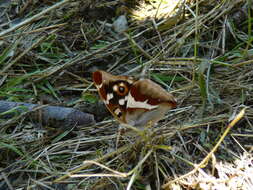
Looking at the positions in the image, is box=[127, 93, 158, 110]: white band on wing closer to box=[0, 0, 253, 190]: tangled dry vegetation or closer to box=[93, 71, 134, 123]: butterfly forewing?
box=[93, 71, 134, 123]: butterfly forewing

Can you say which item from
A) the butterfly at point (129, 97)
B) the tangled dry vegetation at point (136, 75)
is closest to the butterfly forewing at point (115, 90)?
the butterfly at point (129, 97)

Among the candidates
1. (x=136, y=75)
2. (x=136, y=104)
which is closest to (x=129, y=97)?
(x=136, y=104)

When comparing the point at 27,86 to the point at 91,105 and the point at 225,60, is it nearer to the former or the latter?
the point at 91,105

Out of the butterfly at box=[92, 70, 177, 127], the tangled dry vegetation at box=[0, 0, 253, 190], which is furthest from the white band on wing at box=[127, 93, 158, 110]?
the tangled dry vegetation at box=[0, 0, 253, 190]

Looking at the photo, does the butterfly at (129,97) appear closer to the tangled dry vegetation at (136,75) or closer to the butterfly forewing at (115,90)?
the butterfly forewing at (115,90)

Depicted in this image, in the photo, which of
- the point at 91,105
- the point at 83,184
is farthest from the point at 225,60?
the point at 83,184

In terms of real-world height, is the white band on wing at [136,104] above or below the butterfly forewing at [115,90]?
below
